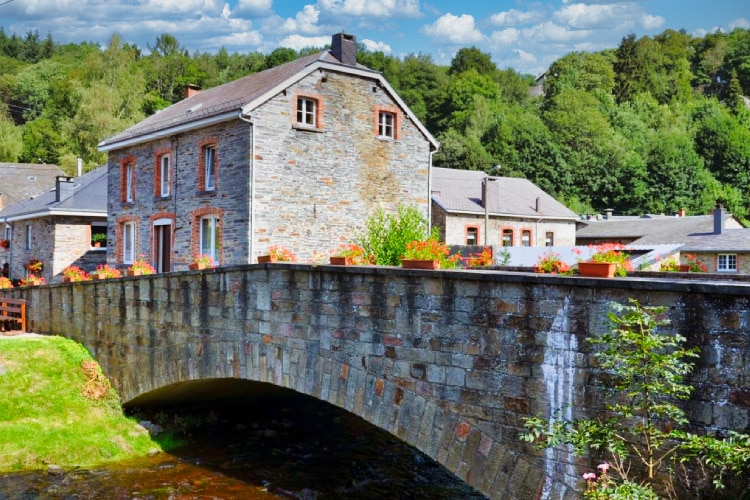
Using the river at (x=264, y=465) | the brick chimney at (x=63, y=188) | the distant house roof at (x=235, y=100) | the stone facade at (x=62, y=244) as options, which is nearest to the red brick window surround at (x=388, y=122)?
the distant house roof at (x=235, y=100)

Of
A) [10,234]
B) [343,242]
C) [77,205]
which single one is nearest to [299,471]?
[343,242]

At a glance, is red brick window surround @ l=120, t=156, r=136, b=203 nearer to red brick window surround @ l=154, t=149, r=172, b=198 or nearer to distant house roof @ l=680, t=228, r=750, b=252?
red brick window surround @ l=154, t=149, r=172, b=198

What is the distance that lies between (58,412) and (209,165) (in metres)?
8.47

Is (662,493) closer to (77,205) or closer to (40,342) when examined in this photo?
(40,342)

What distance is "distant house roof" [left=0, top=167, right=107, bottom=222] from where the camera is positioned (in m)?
29.5

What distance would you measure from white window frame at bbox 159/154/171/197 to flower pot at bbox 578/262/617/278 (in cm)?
1785

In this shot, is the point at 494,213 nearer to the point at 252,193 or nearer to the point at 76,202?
the point at 76,202

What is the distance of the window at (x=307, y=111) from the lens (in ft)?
Result: 68.7

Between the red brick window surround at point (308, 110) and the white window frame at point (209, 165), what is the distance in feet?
8.47

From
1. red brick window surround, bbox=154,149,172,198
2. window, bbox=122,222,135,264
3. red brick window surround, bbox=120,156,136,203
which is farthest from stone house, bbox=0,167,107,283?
red brick window surround, bbox=154,149,172,198

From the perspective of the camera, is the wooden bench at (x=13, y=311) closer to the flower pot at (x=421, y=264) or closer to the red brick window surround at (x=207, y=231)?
the red brick window surround at (x=207, y=231)

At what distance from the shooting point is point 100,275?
56.3 ft

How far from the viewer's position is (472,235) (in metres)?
37.2

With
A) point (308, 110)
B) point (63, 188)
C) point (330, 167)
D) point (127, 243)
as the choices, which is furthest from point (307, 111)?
point (63, 188)
